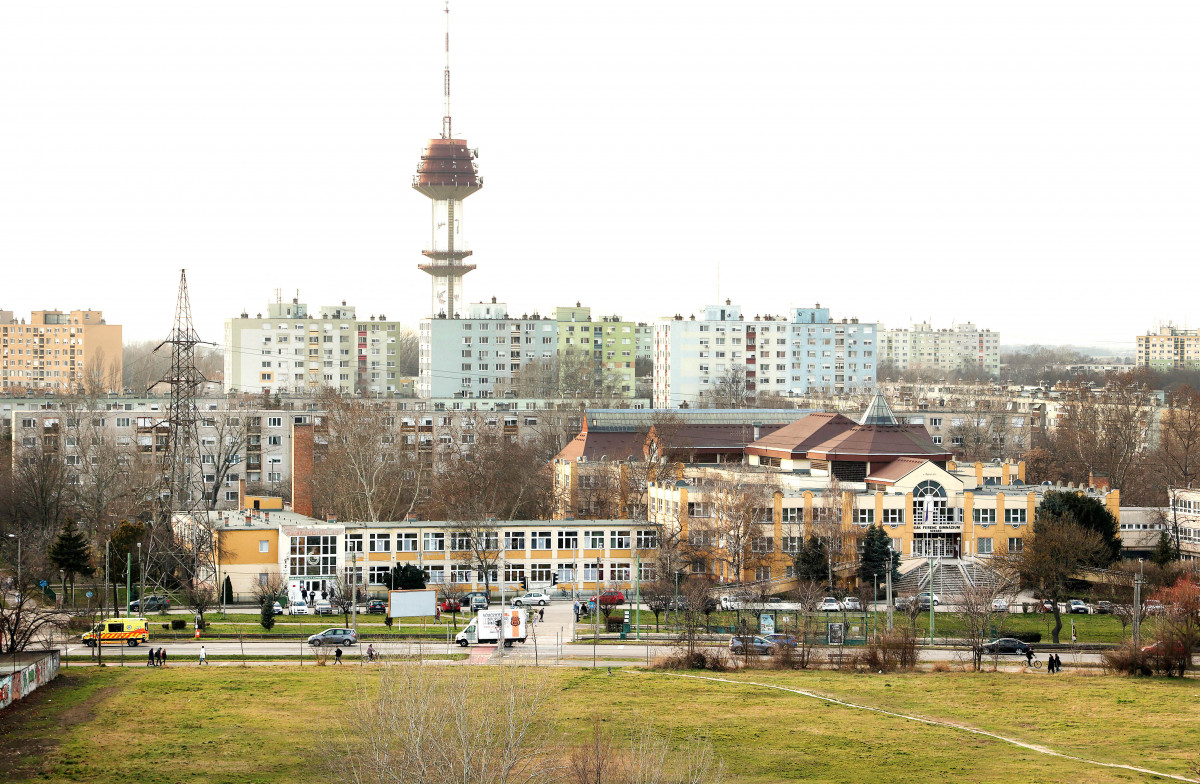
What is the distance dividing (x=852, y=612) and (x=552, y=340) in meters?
109

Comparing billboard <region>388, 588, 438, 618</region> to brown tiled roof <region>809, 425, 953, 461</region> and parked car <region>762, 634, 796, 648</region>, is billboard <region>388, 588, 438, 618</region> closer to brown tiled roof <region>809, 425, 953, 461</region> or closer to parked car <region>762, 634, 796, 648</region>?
parked car <region>762, 634, 796, 648</region>

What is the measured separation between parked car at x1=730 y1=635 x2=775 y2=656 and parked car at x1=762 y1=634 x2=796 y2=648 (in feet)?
0.85

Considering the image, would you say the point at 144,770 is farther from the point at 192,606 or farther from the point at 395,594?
the point at 192,606

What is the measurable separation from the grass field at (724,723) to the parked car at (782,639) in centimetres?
318

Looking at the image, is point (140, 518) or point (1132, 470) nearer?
point (140, 518)

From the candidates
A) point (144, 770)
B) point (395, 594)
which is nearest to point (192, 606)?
point (395, 594)

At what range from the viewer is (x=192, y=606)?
221 ft

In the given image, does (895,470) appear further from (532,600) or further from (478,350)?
(478,350)

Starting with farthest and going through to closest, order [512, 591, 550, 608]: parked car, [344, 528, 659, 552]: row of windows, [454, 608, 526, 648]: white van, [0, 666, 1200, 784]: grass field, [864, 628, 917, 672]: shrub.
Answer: [344, 528, 659, 552]: row of windows < [512, 591, 550, 608]: parked car < [454, 608, 526, 648]: white van < [864, 628, 917, 672]: shrub < [0, 666, 1200, 784]: grass field

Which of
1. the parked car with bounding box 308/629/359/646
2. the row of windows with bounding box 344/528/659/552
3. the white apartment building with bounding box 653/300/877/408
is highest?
the white apartment building with bounding box 653/300/877/408

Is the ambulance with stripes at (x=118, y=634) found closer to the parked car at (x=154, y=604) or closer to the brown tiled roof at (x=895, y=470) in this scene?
the parked car at (x=154, y=604)

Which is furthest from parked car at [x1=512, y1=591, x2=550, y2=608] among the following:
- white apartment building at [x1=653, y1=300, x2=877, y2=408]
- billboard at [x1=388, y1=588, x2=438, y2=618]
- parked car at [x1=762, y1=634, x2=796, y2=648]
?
white apartment building at [x1=653, y1=300, x2=877, y2=408]

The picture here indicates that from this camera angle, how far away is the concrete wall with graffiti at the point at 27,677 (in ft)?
148

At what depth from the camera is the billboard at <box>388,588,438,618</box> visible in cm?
6272
